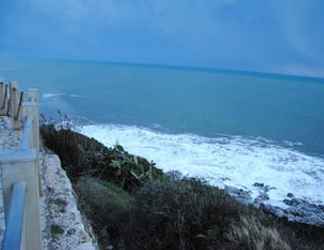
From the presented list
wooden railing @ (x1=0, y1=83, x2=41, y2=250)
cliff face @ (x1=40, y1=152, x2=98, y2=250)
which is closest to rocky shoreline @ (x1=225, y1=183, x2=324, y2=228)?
cliff face @ (x1=40, y1=152, x2=98, y2=250)

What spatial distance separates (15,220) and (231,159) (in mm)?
16144

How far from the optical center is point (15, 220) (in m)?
1.19

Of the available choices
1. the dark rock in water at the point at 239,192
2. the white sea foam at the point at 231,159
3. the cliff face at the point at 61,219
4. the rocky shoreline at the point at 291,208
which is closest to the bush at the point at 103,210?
the cliff face at the point at 61,219

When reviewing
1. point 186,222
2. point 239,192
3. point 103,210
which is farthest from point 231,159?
point 186,222

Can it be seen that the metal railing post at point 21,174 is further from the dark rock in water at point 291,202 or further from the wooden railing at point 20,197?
the dark rock in water at point 291,202

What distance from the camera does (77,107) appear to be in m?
29.1

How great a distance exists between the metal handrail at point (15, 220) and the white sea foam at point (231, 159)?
11321mm

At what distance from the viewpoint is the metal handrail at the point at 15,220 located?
1072 millimetres

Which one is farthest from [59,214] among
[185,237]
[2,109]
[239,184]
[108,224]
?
[239,184]

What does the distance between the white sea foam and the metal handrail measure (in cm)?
1132

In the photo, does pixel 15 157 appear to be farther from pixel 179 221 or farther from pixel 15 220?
pixel 179 221

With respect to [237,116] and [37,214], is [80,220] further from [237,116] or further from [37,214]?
[237,116]

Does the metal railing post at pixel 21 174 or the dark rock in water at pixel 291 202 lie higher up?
the metal railing post at pixel 21 174

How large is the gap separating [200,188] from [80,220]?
214 centimetres
